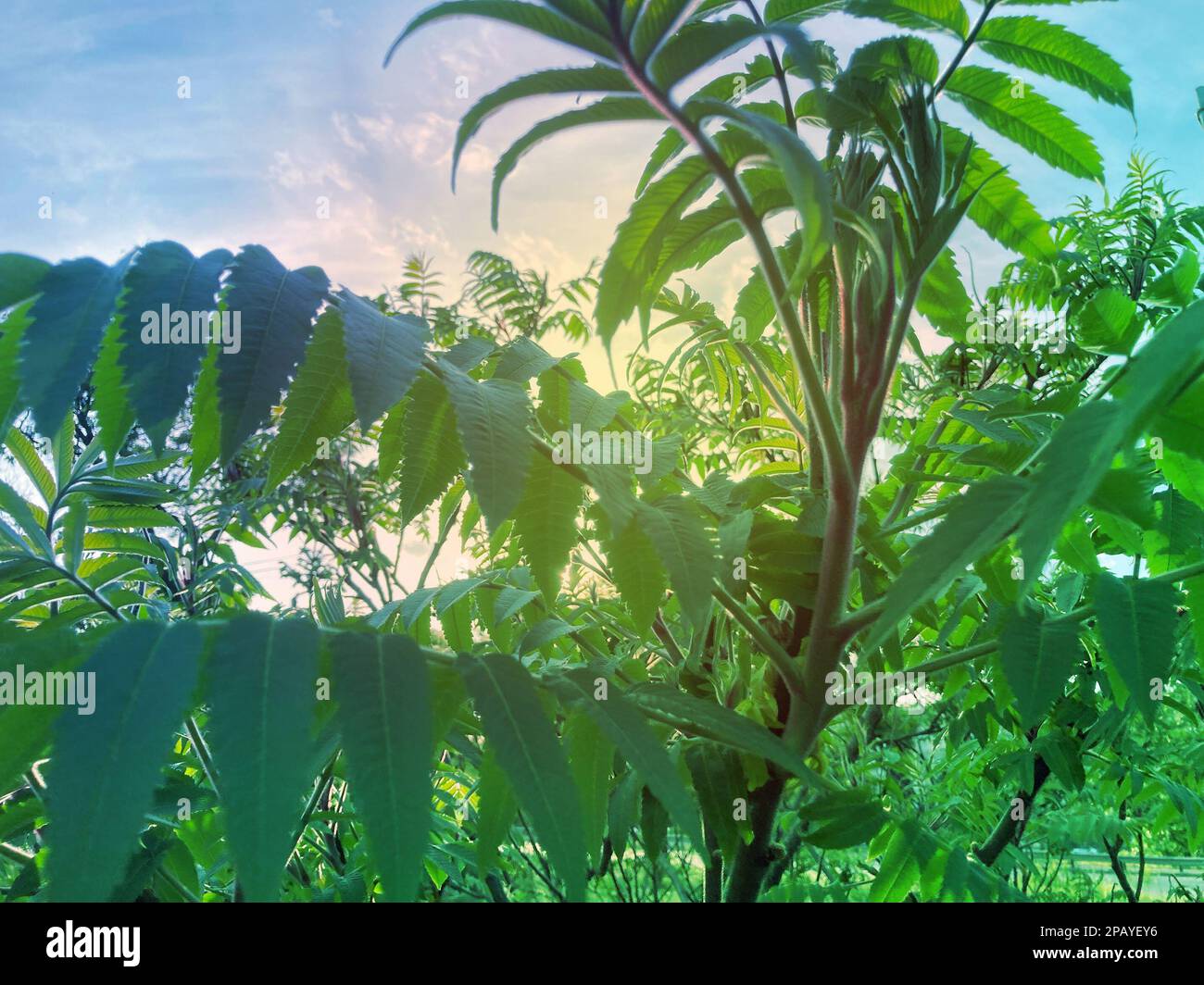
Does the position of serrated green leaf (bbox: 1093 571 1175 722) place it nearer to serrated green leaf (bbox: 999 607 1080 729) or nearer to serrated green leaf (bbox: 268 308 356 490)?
serrated green leaf (bbox: 999 607 1080 729)

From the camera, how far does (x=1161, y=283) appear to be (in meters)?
0.49

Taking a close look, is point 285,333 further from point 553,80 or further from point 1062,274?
point 1062,274

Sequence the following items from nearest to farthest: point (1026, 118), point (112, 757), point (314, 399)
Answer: point (112, 757) → point (314, 399) → point (1026, 118)

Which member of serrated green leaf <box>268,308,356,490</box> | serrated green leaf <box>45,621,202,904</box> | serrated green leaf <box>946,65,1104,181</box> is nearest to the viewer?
serrated green leaf <box>45,621,202,904</box>

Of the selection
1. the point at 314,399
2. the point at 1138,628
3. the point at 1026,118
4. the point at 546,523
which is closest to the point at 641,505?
the point at 546,523

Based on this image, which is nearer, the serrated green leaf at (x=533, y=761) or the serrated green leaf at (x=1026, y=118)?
the serrated green leaf at (x=533, y=761)

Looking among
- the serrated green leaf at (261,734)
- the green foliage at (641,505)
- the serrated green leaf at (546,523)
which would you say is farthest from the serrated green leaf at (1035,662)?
the serrated green leaf at (261,734)

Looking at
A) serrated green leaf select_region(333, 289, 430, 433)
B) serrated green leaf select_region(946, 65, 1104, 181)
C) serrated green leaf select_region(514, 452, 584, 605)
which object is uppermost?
serrated green leaf select_region(946, 65, 1104, 181)

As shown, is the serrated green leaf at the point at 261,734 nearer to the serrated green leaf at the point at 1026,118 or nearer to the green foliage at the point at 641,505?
the green foliage at the point at 641,505

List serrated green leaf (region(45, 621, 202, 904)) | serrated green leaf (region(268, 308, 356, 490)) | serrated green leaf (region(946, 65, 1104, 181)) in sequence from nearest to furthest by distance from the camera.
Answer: serrated green leaf (region(45, 621, 202, 904)) < serrated green leaf (region(268, 308, 356, 490)) < serrated green leaf (region(946, 65, 1104, 181))

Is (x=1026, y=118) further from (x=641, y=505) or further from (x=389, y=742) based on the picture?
(x=389, y=742)

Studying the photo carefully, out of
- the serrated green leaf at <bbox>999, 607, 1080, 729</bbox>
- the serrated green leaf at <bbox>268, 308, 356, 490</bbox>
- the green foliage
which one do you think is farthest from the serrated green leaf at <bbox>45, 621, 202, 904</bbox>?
the serrated green leaf at <bbox>999, 607, 1080, 729</bbox>

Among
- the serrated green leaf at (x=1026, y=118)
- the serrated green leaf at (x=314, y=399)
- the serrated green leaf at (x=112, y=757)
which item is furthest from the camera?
the serrated green leaf at (x=1026, y=118)
